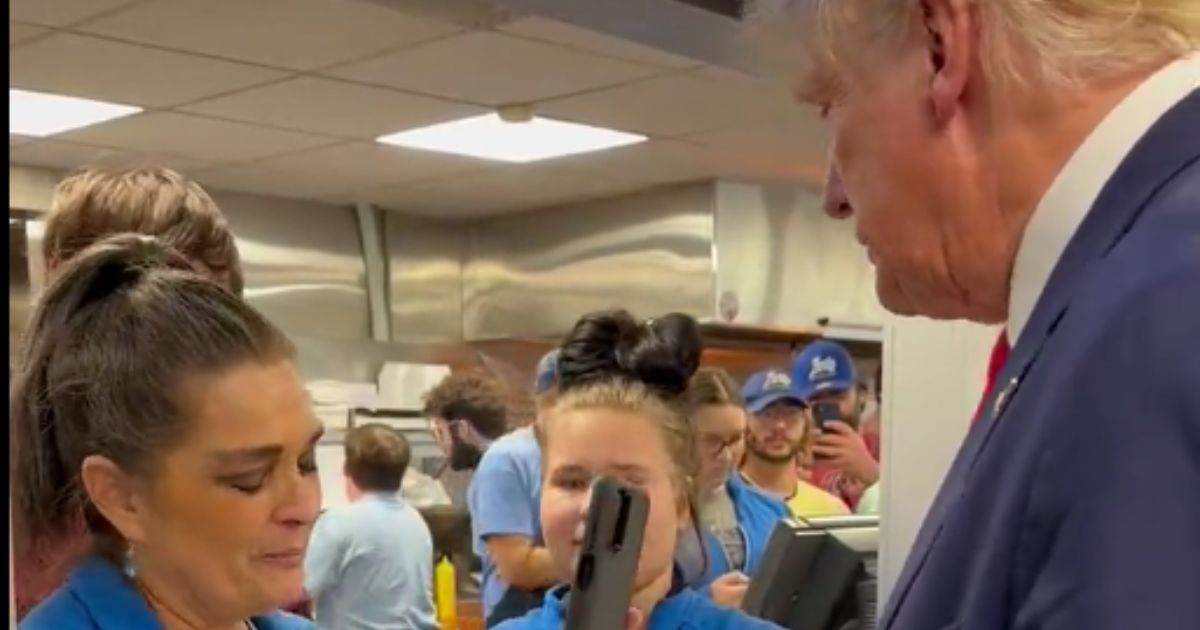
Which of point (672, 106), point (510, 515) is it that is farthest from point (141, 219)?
point (672, 106)

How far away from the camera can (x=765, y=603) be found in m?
1.76

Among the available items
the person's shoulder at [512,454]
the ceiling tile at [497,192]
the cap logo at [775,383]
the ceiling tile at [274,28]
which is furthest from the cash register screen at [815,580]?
the ceiling tile at [497,192]

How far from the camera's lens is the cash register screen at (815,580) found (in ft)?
5.86

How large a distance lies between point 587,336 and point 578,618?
75cm

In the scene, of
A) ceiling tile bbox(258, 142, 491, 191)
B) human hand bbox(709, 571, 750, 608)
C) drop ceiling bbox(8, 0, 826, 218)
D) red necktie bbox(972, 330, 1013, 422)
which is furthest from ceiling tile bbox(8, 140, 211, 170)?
red necktie bbox(972, 330, 1013, 422)

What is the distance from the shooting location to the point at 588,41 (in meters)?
3.58

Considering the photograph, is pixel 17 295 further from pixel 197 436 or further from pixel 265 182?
pixel 265 182

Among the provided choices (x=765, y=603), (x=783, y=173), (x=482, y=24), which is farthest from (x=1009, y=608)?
(x=783, y=173)

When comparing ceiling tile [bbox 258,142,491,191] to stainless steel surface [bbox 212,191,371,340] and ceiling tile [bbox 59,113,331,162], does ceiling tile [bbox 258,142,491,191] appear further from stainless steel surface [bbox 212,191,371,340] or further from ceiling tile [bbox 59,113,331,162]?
stainless steel surface [bbox 212,191,371,340]

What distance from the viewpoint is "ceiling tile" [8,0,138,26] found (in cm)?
326

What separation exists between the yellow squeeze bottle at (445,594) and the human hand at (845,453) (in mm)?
1432

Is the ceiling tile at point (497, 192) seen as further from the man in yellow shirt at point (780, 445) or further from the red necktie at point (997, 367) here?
the red necktie at point (997, 367)

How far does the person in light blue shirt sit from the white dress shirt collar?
3.53m

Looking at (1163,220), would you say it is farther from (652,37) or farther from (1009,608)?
(652,37)
